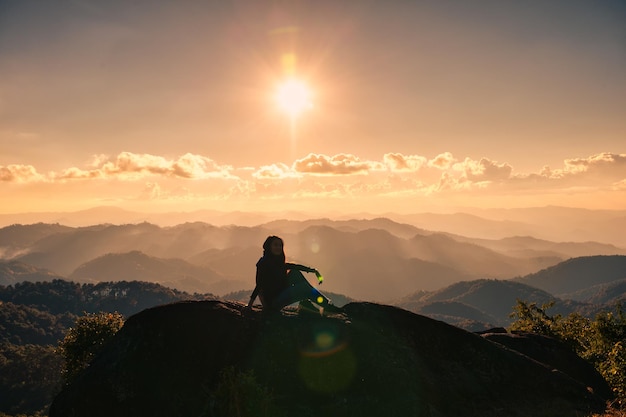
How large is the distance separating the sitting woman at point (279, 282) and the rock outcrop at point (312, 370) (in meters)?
0.80

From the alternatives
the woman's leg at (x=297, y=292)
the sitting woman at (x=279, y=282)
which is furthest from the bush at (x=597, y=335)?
the sitting woman at (x=279, y=282)

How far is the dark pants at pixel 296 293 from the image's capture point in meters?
17.3

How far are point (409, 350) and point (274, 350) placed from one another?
6.15 meters

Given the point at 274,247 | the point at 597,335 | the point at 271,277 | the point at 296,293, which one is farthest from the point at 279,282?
the point at 597,335

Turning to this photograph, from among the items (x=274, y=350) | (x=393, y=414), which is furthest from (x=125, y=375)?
(x=393, y=414)

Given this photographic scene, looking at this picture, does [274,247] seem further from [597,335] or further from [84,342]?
[84,342]

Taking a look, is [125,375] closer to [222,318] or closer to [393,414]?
[222,318]

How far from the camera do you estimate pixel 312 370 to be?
51.3ft

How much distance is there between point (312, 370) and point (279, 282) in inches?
153

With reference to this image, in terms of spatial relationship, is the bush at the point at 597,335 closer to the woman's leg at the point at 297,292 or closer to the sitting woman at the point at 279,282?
the woman's leg at the point at 297,292

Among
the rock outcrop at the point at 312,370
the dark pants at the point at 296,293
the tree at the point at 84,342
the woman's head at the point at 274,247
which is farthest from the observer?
the tree at the point at 84,342

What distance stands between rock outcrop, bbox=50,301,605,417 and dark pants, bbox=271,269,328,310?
716 mm

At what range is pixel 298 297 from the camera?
17.3 meters

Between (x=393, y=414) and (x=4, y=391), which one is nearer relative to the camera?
(x=393, y=414)
